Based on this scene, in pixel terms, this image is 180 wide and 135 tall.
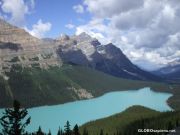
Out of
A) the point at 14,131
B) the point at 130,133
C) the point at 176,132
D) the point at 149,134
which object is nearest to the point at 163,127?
the point at 130,133

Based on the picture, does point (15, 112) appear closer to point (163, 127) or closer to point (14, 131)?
point (14, 131)

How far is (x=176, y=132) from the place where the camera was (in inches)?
2442

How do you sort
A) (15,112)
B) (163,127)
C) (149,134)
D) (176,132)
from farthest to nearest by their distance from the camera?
(163,127) → (149,134) → (176,132) → (15,112)

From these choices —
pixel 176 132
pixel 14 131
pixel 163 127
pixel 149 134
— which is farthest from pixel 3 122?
pixel 163 127

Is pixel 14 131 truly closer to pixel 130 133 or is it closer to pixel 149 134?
pixel 149 134

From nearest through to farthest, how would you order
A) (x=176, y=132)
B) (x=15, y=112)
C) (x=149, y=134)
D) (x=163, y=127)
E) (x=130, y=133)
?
(x=15, y=112) < (x=176, y=132) < (x=149, y=134) < (x=130, y=133) < (x=163, y=127)

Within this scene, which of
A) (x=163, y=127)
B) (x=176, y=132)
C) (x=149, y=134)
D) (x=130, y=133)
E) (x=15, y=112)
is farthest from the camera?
(x=163, y=127)

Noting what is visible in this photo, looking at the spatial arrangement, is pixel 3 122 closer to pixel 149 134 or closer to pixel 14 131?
pixel 14 131

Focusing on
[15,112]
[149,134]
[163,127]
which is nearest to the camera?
[15,112]

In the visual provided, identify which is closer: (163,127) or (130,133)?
(130,133)

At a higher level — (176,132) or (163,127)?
(163,127)

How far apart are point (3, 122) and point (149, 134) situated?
106m

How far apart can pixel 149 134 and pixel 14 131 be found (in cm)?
10483

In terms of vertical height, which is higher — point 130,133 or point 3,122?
point 130,133
